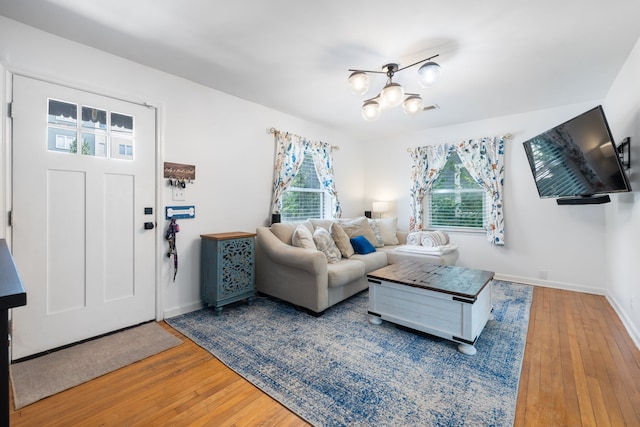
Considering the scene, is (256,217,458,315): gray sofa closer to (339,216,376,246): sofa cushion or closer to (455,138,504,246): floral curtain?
(339,216,376,246): sofa cushion

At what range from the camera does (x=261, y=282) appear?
133 inches

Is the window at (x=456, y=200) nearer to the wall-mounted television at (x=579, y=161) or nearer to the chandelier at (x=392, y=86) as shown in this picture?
the wall-mounted television at (x=579, y=161)

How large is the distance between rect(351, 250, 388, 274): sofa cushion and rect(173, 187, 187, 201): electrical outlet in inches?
83.3

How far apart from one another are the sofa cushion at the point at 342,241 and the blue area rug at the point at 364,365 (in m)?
0.82

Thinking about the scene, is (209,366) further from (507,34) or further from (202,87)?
(507,34)

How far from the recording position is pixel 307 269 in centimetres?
278

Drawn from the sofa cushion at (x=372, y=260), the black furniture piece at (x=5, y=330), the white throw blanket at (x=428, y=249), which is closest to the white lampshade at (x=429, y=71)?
the sofa cushion at (x=372, y=260)

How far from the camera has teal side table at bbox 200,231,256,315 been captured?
2.84 meters

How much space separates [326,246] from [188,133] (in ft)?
6.48

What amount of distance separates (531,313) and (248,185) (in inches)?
138

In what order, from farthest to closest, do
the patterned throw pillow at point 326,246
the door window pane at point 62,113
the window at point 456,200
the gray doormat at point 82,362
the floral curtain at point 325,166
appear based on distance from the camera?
the floral curtain at point 325,166
the window at point 456,200
the patterned throw pillow at point 326,246
the door window pane at point 62,113
the gray doormat at point 82,362

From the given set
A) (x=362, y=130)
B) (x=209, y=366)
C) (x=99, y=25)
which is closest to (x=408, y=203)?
(x=362, y=130)

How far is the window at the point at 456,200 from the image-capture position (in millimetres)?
4395

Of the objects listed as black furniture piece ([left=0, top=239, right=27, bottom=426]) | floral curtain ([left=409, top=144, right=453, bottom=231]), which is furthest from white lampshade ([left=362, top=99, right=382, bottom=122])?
black furniture piece ([left=0, top=239, right=27, bottom=426])
